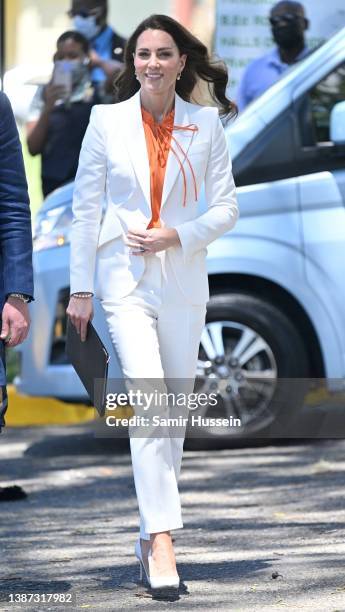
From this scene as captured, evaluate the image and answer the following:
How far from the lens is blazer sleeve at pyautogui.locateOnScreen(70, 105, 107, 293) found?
536 cm

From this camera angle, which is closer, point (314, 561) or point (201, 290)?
point (201, 290)

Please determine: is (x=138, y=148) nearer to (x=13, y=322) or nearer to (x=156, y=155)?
(x=156, y=155)

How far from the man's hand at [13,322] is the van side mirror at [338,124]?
13.6 feet

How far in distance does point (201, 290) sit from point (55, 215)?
12.7 ft

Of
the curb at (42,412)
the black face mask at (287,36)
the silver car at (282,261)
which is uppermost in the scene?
the black face mask at (287,36)

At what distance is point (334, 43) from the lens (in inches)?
352

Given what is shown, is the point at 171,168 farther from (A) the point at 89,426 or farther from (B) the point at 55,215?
(A) the point at 89,426

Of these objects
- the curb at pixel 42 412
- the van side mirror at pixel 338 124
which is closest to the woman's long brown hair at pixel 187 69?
the van side mirror at pixel 338 124

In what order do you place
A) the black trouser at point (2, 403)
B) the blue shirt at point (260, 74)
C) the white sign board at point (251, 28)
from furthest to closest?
the white sign board at point (251, 28)
the blue shirt at point (260, 74)
the black trouser at point (2, 403)

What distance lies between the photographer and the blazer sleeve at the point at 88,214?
5.36 metres

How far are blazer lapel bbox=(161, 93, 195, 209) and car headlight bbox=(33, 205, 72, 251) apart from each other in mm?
3623

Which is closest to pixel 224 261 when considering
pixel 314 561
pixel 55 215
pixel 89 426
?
pixel 55 215

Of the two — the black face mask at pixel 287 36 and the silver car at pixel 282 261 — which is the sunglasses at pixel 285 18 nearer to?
the black face mask at pixel 287 36

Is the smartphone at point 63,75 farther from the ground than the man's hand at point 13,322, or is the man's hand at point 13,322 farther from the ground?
the smartphone at point 63,75
